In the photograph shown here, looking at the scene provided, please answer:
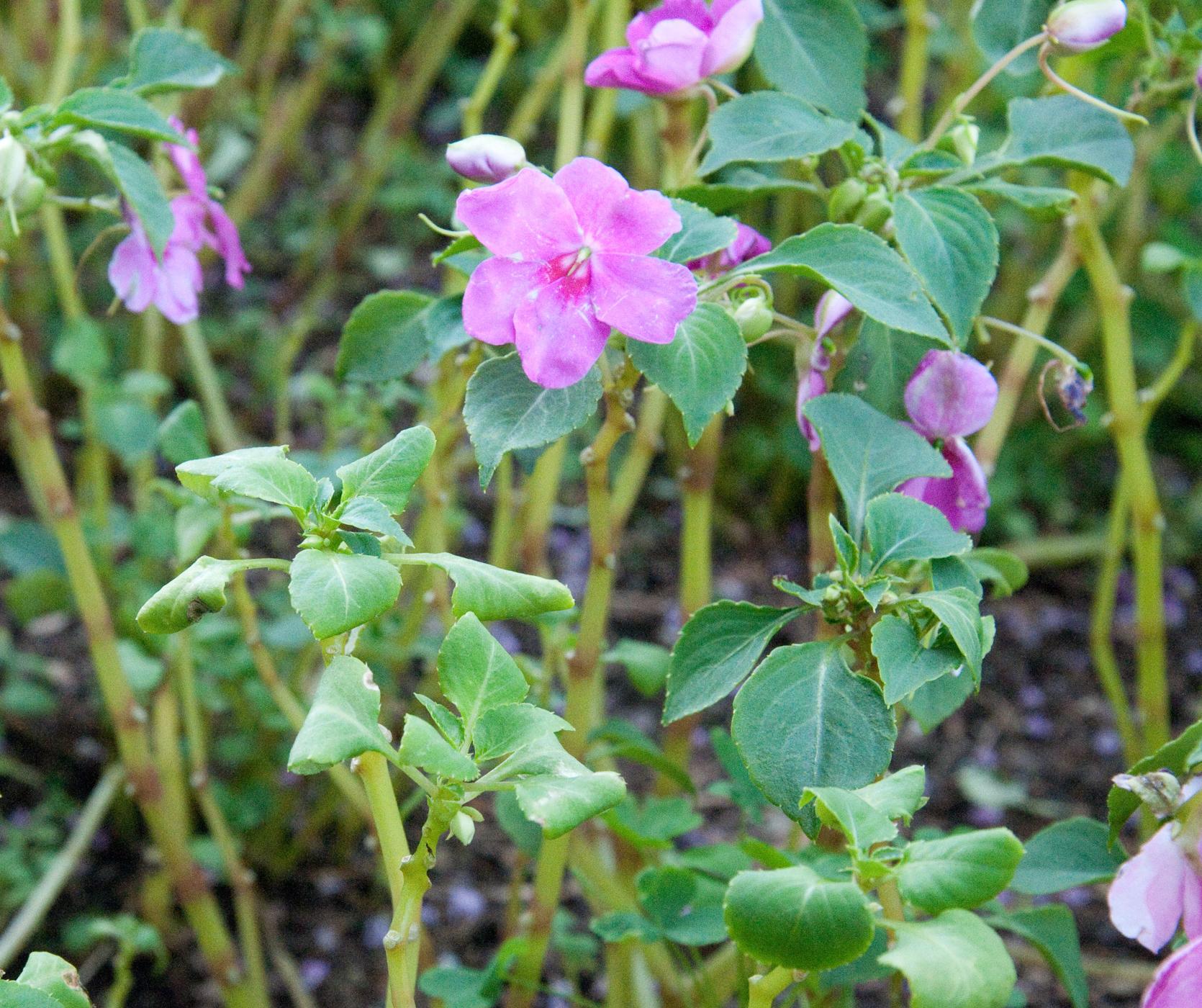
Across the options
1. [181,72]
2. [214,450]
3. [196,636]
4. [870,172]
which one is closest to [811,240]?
[870,172]

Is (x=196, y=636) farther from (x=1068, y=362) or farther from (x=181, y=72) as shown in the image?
(x=1068, y=362)

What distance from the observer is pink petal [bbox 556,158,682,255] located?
55 cm

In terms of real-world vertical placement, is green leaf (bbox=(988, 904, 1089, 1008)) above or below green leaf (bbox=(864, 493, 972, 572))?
below

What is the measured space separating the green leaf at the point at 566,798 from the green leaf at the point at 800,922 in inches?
2.2

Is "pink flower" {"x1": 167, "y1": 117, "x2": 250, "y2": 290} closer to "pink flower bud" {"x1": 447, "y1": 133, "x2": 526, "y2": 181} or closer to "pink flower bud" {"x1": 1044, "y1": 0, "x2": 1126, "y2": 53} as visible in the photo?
"pink flower bud" {"x1": 447, "y1": 133, "x2": 526, "y2": 181}

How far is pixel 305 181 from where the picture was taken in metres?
2.32

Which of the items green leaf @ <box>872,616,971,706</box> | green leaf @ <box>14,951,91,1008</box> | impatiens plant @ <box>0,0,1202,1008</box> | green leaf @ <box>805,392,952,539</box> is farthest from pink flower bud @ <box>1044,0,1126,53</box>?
green leaf @ <box>14,951,91,1008</box>

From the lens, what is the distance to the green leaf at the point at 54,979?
1.75 feet

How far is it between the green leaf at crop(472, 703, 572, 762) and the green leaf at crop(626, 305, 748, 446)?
0.43 ft

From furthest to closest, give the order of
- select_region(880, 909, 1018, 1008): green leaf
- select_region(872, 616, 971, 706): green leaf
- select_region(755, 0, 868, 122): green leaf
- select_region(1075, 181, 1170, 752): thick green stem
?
select_region(1075, 181, 1170, 752): thick green stem, select_region(755, 0, 868, 122): green leaf, select_region(872, 616, 971, 706): green leaf, select_region(880, 909, 1018, 1008): green leaf

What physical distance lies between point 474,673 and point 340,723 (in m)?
0.08

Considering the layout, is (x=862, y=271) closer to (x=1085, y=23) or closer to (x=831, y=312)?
(x=831, y=312)

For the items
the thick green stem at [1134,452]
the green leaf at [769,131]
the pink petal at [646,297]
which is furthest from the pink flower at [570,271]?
the thick green stem at [1134,452]

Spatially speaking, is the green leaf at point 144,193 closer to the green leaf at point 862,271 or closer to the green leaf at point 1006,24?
the green leaf at point 862,271
